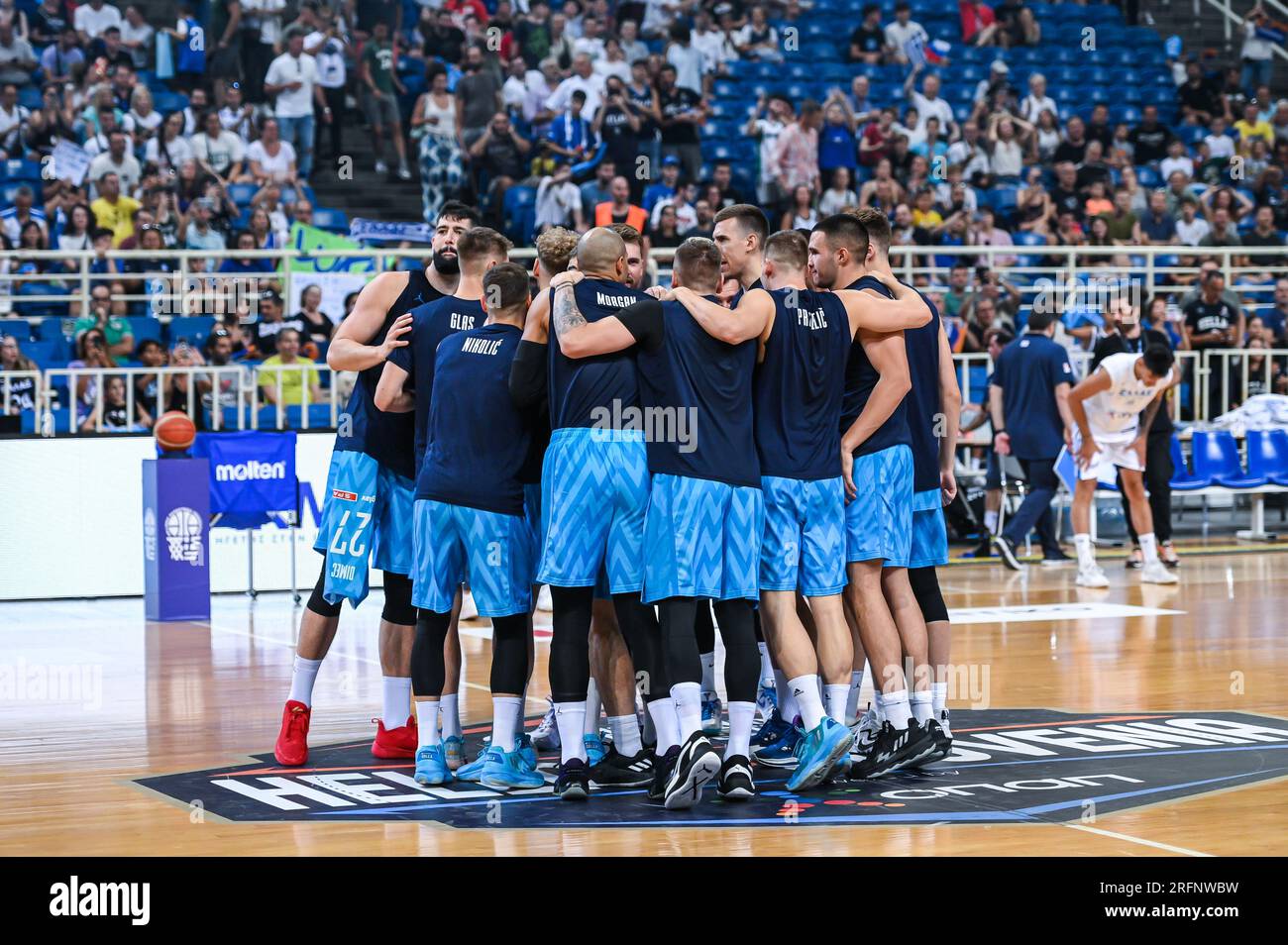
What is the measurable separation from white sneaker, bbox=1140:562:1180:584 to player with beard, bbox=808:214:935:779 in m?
6.83

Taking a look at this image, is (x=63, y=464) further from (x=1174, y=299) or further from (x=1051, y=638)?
(x=1174, y=299)

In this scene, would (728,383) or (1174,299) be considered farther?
(1174,299)

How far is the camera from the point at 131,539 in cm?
1258

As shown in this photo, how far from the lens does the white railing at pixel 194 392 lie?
13.1m

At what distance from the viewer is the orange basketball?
11562 mm

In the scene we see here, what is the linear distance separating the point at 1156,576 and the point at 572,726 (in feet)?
26.6

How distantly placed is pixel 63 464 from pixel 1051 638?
724 centimetres

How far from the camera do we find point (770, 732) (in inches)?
277

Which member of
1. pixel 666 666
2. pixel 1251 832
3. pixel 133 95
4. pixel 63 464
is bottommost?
pixel 1251 832

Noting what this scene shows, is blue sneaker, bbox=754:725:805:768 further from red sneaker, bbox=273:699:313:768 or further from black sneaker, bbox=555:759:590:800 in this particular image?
red sneaker, bbox=273:699:313:768

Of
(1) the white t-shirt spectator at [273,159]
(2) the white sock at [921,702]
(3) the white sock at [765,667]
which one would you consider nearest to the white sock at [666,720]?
(2) the white sock at [921,702]

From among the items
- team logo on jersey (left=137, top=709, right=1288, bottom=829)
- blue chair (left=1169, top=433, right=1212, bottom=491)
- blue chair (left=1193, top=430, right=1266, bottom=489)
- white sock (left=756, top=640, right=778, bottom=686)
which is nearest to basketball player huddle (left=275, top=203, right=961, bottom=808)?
team logo on jersey (left=137, top=709, right=1288, bottom=829)
